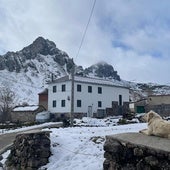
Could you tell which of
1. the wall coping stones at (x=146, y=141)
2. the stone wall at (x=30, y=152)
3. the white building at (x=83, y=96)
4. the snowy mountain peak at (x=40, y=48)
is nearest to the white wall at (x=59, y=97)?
the white building at (x=83, y=96)

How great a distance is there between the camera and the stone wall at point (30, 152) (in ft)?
40.3

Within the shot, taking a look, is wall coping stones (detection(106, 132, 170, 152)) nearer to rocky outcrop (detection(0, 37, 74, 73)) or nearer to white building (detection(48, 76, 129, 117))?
white building (detection(48, 76, 129, 117))

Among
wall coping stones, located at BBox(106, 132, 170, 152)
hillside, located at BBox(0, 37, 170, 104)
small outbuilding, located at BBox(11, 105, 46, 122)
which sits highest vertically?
hillside, located at BBox(0, 37, 170, 104)

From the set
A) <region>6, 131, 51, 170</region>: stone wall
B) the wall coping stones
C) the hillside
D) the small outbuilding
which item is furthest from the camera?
the hillside

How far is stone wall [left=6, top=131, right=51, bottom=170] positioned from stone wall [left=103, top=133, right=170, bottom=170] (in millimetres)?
4282

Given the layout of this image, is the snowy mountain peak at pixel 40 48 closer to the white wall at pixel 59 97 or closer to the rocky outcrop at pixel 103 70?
the rocky outcrop at pixel 103 70

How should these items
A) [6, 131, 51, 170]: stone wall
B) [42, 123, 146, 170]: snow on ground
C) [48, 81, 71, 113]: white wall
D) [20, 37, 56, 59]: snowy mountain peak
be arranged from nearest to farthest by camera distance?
[42, 123, 146, 170]: snow on ground
[6, 131, 51, 170]: stone wall
[48, 81, 71, 113]: white wall
[20, 37, 56, 59]: snowy mountain peak

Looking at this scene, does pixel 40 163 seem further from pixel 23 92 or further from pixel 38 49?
A: pixel 38 49

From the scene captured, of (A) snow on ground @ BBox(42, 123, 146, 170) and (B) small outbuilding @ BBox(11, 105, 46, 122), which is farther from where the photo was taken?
(B) small outbuilding @ BBox(11, 105, 46, 122)

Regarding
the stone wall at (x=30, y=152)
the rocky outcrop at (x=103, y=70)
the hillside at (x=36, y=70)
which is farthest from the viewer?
the rocky outcrop at (x=103, y=70)

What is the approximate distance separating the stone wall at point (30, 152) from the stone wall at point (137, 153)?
428cm

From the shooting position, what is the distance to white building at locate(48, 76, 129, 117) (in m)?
49.8

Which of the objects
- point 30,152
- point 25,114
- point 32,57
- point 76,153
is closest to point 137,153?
point 76,153

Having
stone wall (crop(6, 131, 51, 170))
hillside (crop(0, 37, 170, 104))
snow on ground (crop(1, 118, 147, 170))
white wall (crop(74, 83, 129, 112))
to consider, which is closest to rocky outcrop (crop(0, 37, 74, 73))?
hillside (crop(0, 37, 170, 104))
